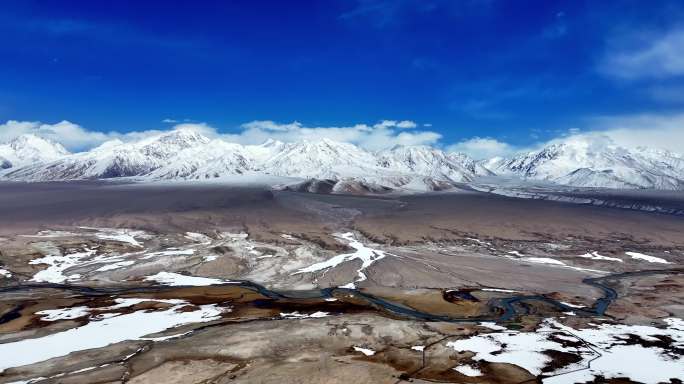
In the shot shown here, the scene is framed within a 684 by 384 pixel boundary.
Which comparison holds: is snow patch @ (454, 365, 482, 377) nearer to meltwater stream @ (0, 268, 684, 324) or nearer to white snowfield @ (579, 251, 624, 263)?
meltwater stream @ (0, 268, 684, 324)

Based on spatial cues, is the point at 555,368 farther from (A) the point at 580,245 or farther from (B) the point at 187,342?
(A) the point at 580,245

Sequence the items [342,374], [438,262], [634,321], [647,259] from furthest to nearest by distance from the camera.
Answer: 1. [647,259]
2. [438,262]
3. [634,321]
4. [342,374]

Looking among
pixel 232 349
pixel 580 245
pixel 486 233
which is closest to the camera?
pixel 232 349

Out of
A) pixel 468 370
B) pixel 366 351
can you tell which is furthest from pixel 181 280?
pixel 468 370

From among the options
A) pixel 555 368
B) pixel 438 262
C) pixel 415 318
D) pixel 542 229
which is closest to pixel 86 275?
pixel 415 318

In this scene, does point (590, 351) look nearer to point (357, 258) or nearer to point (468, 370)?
point (468, 370)

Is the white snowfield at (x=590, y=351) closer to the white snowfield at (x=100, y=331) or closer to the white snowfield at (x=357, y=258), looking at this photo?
the white snowfield at (x=100, y=331)

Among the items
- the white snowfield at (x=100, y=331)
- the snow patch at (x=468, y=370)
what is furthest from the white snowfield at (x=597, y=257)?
A: the white snowfield at (x=100, y=331)

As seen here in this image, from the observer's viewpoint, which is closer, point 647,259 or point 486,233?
point 647,259

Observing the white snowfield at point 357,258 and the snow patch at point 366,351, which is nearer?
the snow patch at point 366,351
